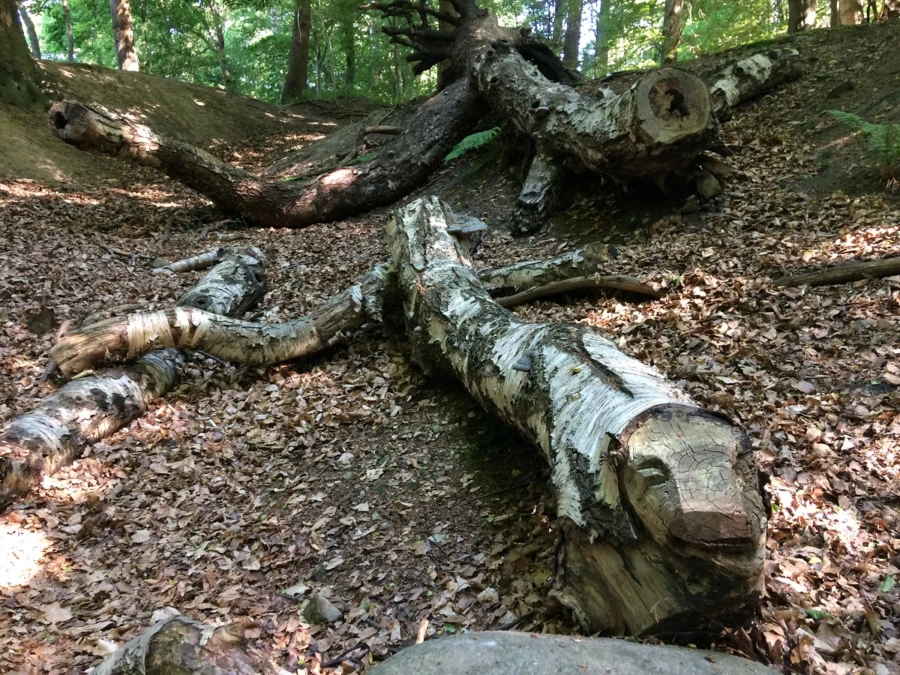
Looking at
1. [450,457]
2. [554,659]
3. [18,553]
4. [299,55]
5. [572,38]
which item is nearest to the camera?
[554,659]

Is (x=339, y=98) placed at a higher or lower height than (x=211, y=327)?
higher

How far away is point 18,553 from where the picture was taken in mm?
3389

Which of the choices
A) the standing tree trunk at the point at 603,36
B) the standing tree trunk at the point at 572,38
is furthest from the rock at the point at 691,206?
the standing tree trunk at the point at 572,38

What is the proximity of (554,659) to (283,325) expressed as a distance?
4259 millimetres

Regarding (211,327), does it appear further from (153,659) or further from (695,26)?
(695,26)

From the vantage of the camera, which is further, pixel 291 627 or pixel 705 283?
pixel 705 283

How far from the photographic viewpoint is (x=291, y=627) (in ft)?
9.14

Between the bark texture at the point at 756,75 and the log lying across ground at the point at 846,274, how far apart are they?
4.18 meters

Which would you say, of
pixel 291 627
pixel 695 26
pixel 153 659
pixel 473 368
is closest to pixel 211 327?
pixel 473 368

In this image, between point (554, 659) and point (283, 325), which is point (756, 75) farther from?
point (554, 659)

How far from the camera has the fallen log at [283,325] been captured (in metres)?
4.91

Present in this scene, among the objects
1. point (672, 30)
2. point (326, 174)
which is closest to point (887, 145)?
point (672, 30)

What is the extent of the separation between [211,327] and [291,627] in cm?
327

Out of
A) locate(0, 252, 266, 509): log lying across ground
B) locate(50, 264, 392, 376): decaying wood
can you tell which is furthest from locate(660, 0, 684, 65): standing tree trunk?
locate(0, 252, 266, 509): log lying across ground
